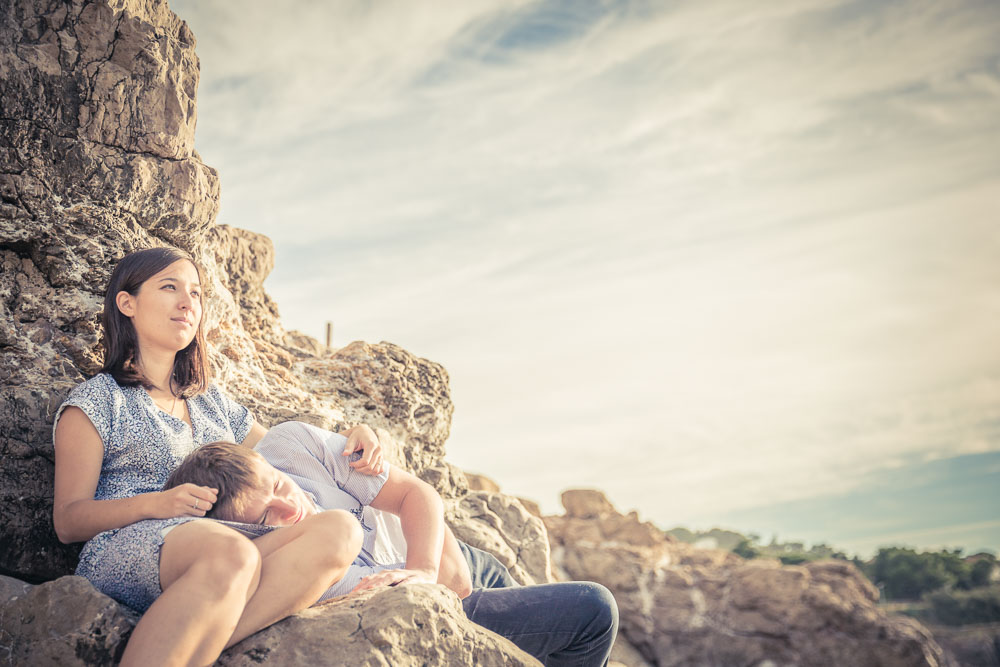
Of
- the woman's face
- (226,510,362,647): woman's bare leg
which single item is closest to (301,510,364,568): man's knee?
(226,510,362,647): woman's bare leg

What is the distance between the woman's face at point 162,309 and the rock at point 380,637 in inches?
50.5

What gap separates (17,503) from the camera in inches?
119

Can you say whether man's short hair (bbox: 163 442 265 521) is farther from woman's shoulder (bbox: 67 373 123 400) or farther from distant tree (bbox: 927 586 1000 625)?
distant tree (bbox: 927 586 1000 625)

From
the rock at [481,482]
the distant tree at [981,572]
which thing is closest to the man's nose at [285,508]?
the rock at [481,482]

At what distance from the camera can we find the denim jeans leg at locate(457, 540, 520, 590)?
11.4ft

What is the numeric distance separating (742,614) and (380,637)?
9.75 m

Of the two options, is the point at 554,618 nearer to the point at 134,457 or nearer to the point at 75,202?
the point at 134,457

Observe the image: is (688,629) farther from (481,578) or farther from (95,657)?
(95,657)

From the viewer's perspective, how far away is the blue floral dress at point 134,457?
94.7 inches

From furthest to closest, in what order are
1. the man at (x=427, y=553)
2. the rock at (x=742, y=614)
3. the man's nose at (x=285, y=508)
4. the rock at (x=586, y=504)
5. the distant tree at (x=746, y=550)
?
the distant tree at (x=746, y=550) < the rock at (x=586, y=504) < the rock at (x=742, y=614) < the man at (x=427, y=553) < the man's nose at (x=285, y=508)

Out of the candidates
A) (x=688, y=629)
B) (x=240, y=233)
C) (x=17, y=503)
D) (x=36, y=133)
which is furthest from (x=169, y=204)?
(x=688, y=629)

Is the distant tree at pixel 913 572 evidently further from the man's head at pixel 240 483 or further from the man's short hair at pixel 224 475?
the man's short hair at pixel 224 475

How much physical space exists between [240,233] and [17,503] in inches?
91.3

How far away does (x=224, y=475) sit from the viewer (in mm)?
2533
